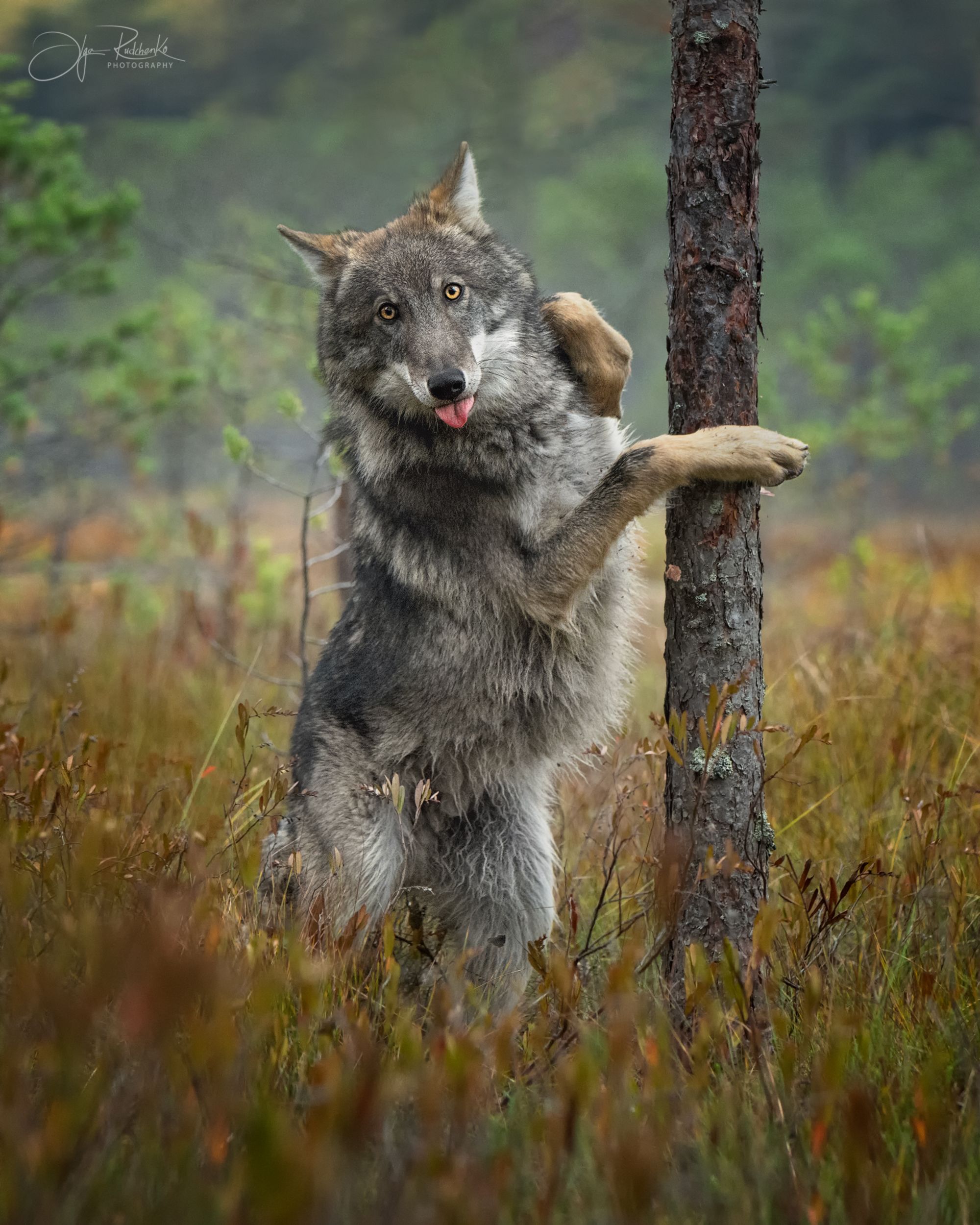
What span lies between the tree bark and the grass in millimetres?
168

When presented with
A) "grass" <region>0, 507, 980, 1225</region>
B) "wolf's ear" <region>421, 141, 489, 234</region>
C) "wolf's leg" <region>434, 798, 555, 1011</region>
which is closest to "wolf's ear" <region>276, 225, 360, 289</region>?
"wolf's ear" <region>421, 141, 489, 234</region>

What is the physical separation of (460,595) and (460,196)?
6.02 feet

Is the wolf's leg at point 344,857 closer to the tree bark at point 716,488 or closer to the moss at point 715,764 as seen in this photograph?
the tree bark at point 716,488

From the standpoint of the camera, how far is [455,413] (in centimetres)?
371

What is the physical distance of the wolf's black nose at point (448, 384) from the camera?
12.0 feet

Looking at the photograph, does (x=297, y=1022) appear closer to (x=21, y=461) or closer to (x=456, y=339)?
(x=456, y=339)

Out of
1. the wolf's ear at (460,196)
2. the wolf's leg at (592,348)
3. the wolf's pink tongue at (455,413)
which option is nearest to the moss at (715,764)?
the wolf's pink tongue at (455,413)

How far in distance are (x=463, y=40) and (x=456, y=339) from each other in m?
18.0

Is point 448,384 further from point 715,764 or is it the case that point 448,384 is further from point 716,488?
point 715,764

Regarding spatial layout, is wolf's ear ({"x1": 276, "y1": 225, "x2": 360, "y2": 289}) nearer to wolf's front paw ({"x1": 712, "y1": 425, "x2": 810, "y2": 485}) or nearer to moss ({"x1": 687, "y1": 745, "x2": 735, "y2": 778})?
wolf's front paw ({"x1": 712, "y1": 425, "x2": 810, "y2": 485})

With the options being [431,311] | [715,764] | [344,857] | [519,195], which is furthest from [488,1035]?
[519,195]

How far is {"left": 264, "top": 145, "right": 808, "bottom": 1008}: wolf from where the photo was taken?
380 cm

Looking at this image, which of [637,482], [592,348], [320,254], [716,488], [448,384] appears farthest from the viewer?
[320,254]

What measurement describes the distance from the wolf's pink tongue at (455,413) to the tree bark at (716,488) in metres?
0.89
